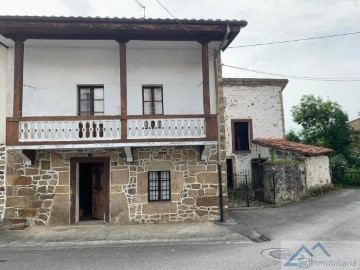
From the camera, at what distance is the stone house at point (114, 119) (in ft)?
27.2

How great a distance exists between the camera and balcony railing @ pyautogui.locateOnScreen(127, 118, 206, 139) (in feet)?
27.7

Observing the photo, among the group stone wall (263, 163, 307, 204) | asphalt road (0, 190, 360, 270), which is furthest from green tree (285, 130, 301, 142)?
asphalt road (0, 190, 360, 270)

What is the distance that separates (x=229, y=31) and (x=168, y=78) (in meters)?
2.47

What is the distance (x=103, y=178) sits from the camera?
9.29 meters

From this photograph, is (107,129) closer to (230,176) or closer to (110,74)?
(110,74)

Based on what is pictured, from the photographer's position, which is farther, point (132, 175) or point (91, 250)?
point (132, 175)

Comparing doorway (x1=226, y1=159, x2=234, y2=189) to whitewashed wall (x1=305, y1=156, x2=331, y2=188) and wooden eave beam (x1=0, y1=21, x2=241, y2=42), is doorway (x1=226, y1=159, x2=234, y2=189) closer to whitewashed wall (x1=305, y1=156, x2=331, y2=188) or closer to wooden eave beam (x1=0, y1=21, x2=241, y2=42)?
whitewashed wall (x1=305, y1=156, x2=331, y2=188)

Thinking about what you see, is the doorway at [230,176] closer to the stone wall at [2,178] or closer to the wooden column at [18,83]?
the stone wall at [2,178]

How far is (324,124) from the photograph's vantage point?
1908cm

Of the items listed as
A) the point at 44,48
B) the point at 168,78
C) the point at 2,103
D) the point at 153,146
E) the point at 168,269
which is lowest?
the point at 168,269

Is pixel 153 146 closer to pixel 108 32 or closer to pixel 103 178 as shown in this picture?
pixel 103 178

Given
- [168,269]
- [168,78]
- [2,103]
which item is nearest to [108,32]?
[168,78]

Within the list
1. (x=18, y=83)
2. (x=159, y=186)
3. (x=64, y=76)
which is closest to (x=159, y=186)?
(x=159, y=186)

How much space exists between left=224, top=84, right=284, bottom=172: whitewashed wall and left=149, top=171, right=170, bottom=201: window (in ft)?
24.7
